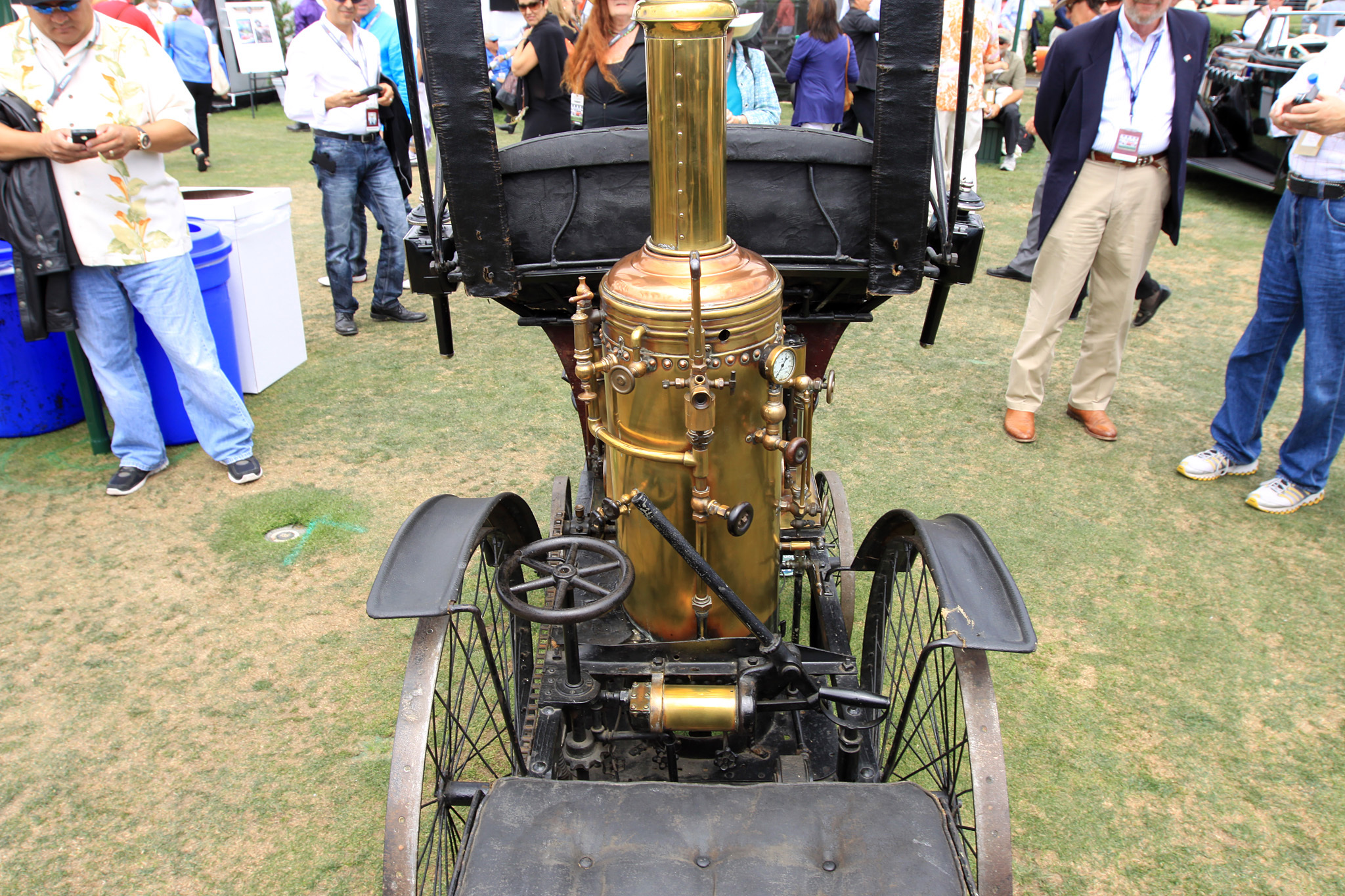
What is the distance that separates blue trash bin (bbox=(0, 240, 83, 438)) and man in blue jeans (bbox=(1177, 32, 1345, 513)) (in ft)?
19.5

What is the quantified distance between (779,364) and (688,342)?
0.23 metres

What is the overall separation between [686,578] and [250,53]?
1709 centimetres

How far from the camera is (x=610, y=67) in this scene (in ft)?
14.5

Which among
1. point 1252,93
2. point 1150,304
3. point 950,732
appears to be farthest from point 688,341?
point 1252,93

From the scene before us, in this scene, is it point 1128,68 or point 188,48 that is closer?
point 1128,68

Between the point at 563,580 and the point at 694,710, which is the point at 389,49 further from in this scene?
the point at 694,710

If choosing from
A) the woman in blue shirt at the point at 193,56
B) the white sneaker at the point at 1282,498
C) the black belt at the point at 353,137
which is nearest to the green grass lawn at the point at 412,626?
the white sneaker at the point at 1282,498

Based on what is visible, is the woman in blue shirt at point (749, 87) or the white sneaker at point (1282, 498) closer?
the white sneaker at point (1282, 498)

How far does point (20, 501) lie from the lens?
4375mm

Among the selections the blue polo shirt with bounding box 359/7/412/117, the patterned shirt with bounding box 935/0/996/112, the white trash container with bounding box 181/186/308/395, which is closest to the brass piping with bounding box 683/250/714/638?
the white trash container with bounding box 181/186/308/395

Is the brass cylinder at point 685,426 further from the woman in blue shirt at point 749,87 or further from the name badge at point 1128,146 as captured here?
the woman in blue shirt at point 749,87

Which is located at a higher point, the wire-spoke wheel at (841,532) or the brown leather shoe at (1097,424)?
the wire-spoke wheel at (841,532)

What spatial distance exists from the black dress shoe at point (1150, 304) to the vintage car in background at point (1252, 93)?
11.9 feet

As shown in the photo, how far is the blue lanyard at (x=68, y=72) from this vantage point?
3.79m
